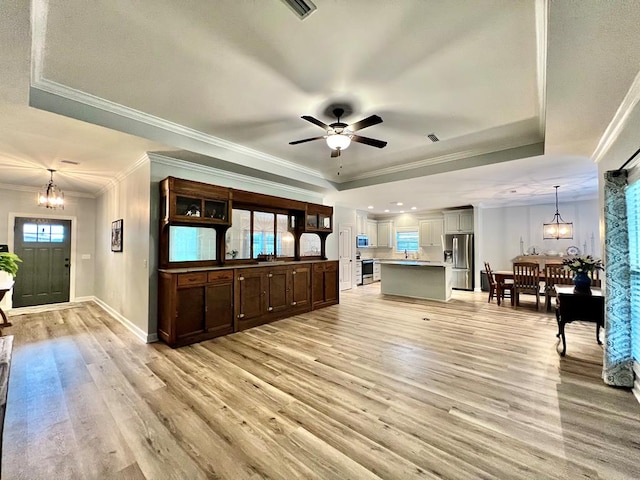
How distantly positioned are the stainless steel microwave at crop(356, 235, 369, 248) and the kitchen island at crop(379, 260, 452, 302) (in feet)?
7.04

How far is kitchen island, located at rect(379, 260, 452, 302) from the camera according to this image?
668cm

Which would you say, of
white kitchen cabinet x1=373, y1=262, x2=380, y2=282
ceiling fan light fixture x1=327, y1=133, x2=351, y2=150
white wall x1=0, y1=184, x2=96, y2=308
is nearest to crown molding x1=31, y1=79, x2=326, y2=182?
ceiling fan light fixture x1=327, y1=133, x2=351, y2=150

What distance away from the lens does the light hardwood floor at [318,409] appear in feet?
5.67

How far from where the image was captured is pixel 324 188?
6203 millimetres

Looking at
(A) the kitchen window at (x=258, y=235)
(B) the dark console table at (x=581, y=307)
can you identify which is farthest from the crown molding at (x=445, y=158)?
(B) the dark console table at (x=581, y=307)

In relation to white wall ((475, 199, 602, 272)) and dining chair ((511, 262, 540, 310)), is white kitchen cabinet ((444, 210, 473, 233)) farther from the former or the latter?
dining chair ((511, 262, 540, 310))

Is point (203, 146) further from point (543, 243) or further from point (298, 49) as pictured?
point (543, 243)

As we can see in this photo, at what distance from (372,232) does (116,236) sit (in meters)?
8.10

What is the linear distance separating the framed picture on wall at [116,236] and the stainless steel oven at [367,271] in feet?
22.9

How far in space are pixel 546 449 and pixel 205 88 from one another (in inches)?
160

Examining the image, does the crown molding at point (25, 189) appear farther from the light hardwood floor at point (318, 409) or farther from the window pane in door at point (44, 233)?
the light hardwood floor at point (318, 409)

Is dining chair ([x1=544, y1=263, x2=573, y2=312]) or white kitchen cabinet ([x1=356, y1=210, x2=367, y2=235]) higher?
white kitchen cabinet ([x1=356, y1=210, x2=367, y2=235])

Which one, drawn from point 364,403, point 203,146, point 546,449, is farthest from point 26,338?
point 546,449

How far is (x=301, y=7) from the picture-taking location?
1.78m
